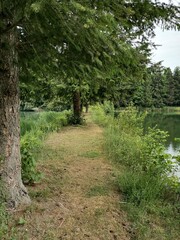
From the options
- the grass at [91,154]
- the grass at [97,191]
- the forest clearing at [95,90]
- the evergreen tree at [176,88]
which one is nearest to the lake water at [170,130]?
the forest clearing at [95,90]

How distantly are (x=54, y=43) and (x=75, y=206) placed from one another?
1861 mm

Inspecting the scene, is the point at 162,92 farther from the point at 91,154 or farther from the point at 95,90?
the point at 95,90

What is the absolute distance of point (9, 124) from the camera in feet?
8.77

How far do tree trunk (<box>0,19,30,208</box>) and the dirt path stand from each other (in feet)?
0.87

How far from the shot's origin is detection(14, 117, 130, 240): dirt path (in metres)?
2.50

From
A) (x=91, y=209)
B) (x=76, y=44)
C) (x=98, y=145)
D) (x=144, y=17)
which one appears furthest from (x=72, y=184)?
(x=98, y=145)

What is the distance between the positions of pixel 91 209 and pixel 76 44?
6.09 feet

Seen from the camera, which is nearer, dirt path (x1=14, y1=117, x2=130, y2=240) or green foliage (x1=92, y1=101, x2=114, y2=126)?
dirt path (x1=14, y1=117, x2=130, y2=240)

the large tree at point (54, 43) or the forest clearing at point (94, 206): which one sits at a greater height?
the large tree at point (54, 43)

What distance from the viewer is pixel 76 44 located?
231 centimetres

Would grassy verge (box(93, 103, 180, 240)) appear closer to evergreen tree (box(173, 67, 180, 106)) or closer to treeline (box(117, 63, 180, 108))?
treeline (box(117, 63, 180, 108))

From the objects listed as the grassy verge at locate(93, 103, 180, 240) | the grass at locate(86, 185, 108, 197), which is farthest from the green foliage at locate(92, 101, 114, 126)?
the grass at locate(86, 185, 108, 197)

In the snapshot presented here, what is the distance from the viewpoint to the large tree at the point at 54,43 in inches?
74.9

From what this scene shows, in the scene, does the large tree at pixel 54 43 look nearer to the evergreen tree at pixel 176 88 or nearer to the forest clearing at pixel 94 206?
the forest clearing at pixel 94 206
